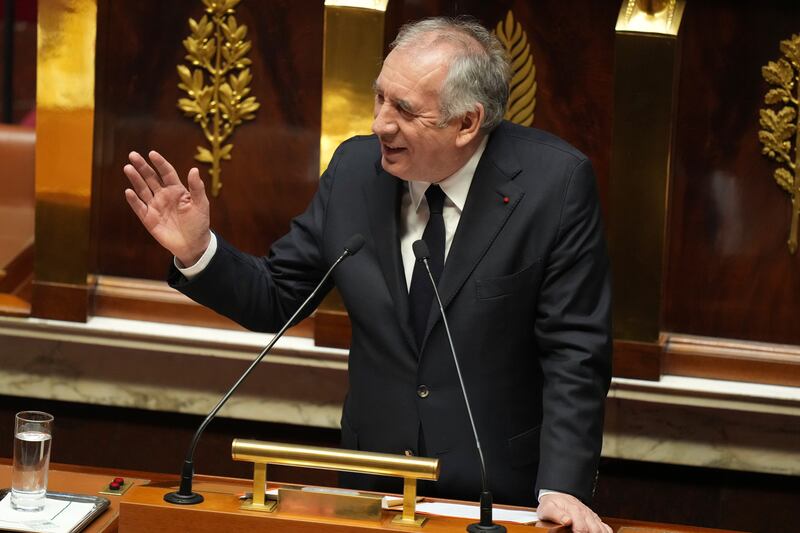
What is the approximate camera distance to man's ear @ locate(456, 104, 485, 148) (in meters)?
2.33

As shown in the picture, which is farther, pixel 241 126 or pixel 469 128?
pixel 241 126

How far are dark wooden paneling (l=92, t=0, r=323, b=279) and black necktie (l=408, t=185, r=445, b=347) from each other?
123cm

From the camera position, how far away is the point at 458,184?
94.4 inches

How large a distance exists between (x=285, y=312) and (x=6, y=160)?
1.71m

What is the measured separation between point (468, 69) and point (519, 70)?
112cm

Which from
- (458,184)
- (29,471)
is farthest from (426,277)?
(29,471)

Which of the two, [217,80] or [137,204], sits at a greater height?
[217,80]

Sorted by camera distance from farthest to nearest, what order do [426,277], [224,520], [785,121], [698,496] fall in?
[698,496]
[785,121]
[426,277]
[224,520]

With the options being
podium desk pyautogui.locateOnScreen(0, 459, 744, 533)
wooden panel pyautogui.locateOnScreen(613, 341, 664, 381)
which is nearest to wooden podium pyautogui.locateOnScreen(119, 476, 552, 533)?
podium desk pyautogui.locateOnScreen(0, 459, 744, 533)

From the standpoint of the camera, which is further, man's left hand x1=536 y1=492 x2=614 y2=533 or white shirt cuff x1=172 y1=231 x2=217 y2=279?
white shirt cuff x1=172 y1=231 x2=217 y2=279

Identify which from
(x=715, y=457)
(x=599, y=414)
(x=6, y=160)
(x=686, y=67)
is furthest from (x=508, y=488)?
(x=6, y=160)

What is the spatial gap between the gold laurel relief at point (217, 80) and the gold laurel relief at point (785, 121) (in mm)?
1336

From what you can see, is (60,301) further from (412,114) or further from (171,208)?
(412,114)

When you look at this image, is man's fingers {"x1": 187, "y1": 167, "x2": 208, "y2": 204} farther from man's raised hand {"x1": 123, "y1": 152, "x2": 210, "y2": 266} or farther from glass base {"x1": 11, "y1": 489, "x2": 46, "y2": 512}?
glass base {"x1": 11, "y1": 489, "x2": 46, "y2": 512}
